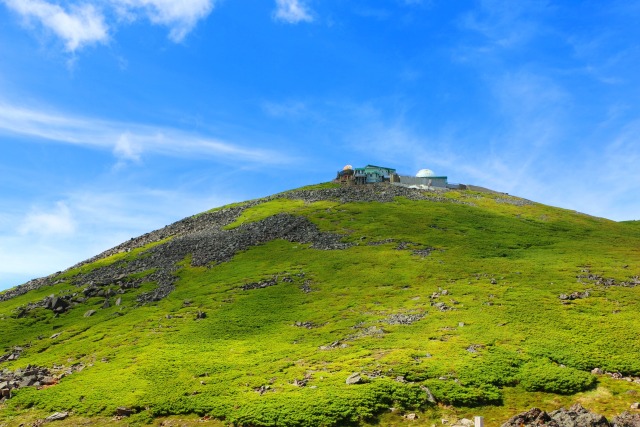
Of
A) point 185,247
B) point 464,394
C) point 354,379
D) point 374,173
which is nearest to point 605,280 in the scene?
point 464,394

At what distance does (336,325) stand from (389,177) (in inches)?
4179

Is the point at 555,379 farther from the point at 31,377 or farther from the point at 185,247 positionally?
the point at 185,247

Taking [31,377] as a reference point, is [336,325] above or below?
above

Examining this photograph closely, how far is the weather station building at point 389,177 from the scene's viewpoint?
14375 centimetres

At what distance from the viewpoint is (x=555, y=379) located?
32156mm

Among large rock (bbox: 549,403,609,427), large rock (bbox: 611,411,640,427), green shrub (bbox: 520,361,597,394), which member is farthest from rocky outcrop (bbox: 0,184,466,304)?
large rock (bbox: 611,411,640,427)

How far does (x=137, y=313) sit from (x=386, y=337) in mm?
35301

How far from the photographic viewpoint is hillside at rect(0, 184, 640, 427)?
31.4 metres

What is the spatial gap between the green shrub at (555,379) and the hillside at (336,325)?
0.14 meters

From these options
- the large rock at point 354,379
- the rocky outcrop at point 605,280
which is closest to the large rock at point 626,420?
the large rock at point 354,379

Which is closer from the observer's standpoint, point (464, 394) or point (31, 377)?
point (464, 394)

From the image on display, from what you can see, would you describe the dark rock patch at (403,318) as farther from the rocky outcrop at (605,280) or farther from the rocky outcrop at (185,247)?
the rocky outcrop at (605,280)

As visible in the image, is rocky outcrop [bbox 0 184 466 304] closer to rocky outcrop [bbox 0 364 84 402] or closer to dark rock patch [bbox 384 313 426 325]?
dark rock patch [bbox 384 313 426 325]

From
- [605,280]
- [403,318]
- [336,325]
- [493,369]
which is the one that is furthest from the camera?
[605,280]
